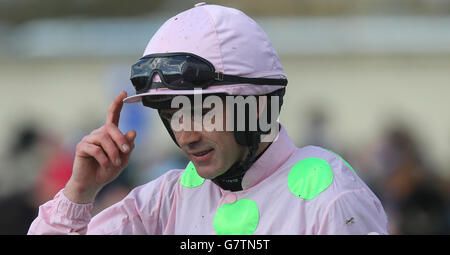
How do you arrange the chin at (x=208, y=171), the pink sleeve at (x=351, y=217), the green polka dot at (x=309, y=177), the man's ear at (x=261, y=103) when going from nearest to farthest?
the pink sleeve at (x=351, y=217) < the green polka dot at (x=309, y=177) < the chin at (x=208, y=171) < the man's ear at (x=261, y=103)

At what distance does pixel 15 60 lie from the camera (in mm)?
16281

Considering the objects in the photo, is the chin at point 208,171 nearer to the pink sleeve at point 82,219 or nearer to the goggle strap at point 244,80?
the goggle strap at point 244,80

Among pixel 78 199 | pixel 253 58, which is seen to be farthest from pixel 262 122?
pixel 78 199

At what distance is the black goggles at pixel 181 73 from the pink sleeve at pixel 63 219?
24.4 inches

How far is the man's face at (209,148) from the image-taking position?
3.33 meters

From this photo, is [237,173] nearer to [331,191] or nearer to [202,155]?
[202,155]

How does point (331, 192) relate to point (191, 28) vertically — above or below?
below

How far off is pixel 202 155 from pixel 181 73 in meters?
0.35

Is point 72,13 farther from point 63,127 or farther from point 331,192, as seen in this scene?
point 331,192

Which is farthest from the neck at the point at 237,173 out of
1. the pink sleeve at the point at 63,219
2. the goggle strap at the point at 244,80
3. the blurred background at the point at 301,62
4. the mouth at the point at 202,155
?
the blurred background at the point at 301,62

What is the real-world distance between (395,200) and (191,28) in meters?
5.64

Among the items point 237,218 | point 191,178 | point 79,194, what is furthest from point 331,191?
point 79,194

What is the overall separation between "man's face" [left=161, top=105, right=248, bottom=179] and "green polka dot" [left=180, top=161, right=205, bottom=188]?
0.28 meters

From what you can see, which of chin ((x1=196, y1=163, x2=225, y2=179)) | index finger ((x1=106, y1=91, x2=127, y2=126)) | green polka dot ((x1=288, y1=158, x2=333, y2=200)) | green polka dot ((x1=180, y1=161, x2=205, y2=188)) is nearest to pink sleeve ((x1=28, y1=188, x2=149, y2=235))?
green polka dot ((x1=180, y1=161, x2=205, y2=188))
